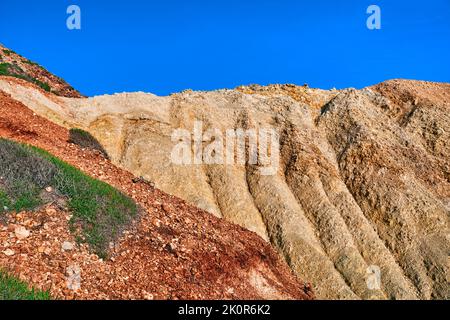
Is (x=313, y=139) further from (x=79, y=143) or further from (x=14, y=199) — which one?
(x=14, y=199)

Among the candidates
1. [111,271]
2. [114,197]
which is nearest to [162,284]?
[111,271]

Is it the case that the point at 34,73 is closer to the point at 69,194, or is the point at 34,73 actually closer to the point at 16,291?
the point at 69,194

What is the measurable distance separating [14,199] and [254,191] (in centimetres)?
1268

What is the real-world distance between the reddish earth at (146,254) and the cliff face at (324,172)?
2135mm

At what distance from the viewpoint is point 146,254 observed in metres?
16.0

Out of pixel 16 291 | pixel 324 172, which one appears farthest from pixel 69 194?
pixel 324 172

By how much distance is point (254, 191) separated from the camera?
2545cm

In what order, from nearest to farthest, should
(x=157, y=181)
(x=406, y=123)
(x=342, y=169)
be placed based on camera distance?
(x=157, y=181)
(x=342, y=169)
(x=406, y=123)

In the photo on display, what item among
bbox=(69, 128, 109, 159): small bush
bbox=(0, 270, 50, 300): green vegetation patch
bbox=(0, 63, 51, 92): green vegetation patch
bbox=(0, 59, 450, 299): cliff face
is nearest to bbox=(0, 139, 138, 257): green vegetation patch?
bbox=(0, 270, 50, 300): green vegetation patch

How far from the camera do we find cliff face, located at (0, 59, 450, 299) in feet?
72.9

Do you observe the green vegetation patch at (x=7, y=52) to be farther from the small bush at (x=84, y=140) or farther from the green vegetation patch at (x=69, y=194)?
the green vegetation patch at (x=69, y=194)

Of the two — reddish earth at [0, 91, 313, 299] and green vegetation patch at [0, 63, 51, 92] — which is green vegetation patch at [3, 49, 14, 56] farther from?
reddish earth at [0, 91, 313, 299]

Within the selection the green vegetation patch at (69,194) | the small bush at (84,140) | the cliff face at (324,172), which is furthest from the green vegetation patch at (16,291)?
the small bush at (84,140)

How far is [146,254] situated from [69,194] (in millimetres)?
3357
